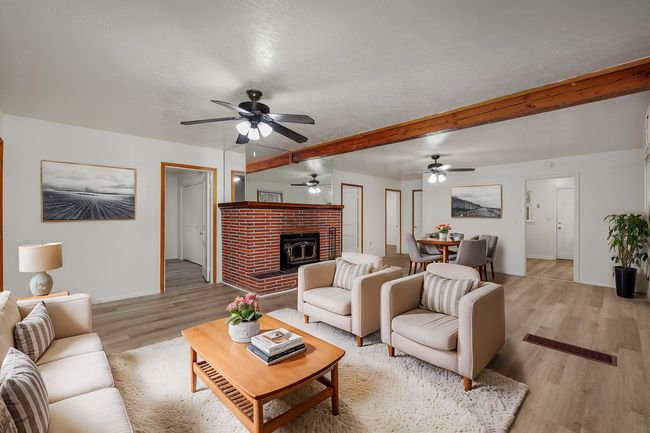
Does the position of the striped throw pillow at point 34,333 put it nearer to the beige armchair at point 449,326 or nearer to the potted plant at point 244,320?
the potted plant at point 244,320

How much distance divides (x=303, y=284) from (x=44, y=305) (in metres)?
2.17

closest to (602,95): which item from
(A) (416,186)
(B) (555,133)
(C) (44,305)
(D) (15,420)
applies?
(B) (555,133)

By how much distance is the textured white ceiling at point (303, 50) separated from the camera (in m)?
1.67

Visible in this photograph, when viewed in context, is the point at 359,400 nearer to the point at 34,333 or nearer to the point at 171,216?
the point at 34,333

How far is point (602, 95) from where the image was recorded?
2.36m

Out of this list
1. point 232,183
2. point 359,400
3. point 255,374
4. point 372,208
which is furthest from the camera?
point 372,208

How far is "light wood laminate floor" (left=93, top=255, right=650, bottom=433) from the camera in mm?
1885

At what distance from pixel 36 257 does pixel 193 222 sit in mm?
4801

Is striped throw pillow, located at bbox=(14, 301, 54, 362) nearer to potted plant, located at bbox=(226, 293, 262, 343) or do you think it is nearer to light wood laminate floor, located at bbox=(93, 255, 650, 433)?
light wood laminate floor, located at bbox=(93, 255, 650, 433)

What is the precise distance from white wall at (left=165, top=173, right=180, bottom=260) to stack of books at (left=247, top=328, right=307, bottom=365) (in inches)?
271

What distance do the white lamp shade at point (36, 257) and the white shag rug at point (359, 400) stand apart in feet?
3.37

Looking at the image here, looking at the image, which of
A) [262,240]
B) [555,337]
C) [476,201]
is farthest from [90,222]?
[476,201]

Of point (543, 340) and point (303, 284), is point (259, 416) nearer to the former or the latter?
point (303, 284)

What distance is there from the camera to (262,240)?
15.9 feet
